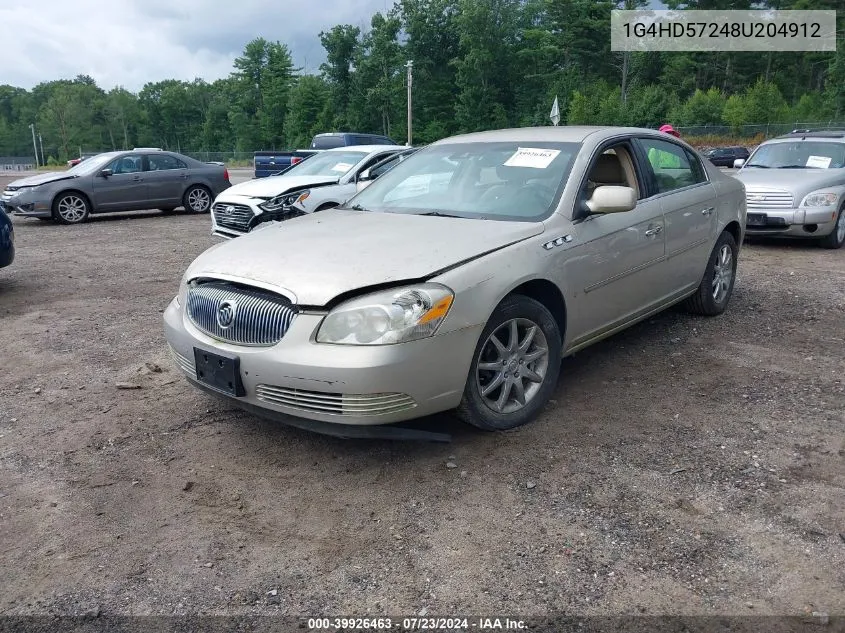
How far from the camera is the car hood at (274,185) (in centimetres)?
1033

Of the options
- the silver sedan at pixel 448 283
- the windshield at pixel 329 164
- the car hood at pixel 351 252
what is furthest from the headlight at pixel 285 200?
the car hood at pixel 351 252

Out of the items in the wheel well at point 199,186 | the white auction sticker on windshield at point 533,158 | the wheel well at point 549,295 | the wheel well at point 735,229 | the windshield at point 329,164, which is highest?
the windshield at point 329,164

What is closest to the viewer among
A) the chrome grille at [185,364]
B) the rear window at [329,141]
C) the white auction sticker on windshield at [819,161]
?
the chrome grille at [185,364]

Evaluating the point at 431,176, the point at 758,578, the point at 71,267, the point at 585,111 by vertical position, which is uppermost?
the point at 585,111

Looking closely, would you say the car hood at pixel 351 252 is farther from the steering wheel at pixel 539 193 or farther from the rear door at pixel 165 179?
the rear door at pixel 165 179

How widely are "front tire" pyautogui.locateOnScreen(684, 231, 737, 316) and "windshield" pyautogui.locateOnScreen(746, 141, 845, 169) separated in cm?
536

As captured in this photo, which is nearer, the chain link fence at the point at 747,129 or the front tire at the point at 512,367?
the front tire at the point at 512,367

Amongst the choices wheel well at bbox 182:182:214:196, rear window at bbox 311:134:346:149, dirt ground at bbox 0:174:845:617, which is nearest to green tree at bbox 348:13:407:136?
rear window at bbox 311:134:346:149

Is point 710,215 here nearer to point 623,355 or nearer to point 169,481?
point 623,355

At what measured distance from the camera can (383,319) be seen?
326 cm

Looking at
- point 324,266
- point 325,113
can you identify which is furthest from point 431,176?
point 325,113

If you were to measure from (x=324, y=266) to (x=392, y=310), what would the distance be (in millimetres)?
475

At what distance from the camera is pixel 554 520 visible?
308 cm

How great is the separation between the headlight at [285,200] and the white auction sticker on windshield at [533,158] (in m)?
5.50
